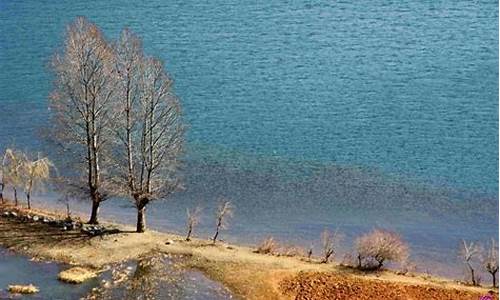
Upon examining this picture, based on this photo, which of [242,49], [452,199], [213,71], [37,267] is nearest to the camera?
[37,267]

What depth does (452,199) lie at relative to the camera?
52.7 metres

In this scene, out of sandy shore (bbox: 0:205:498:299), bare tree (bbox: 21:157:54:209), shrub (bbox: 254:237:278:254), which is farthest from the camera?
bare tree (bbox: 21:157:54:209)

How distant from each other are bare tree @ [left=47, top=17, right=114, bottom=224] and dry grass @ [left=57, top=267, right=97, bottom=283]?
6.64 meters

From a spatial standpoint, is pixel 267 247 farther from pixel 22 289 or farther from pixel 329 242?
pixel 22 289

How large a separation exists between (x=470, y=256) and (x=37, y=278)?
2382cm

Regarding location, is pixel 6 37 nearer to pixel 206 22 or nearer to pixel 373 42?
pixel 206 22

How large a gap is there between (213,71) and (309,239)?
1177 inches

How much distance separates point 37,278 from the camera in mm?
38906

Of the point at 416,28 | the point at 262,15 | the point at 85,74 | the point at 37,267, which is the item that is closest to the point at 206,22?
the point at 262,15

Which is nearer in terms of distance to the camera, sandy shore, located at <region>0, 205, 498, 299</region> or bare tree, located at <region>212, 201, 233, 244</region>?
sandy shore, located at <region>0, 205, 498, 299</region>

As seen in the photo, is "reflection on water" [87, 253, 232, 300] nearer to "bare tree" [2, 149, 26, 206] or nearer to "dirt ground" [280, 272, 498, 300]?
"dirt ground" [280, 272, 498, 300]

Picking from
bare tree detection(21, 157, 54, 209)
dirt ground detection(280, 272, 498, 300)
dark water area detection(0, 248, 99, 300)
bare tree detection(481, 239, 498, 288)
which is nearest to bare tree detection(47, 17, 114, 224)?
bare tree detection(21, 157, 54, 209)

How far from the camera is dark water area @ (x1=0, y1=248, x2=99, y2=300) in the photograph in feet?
121

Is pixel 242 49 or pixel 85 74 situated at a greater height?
pixel 242 49
